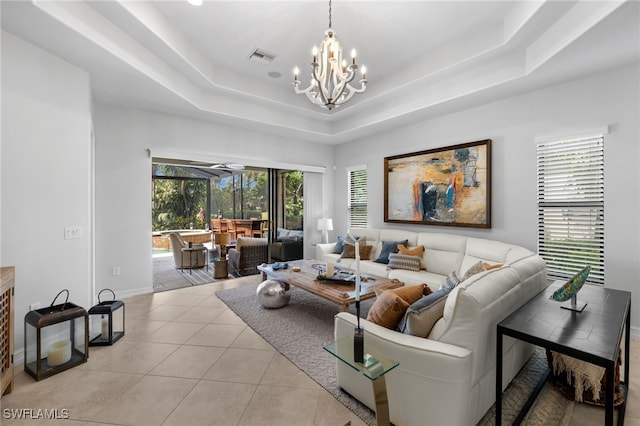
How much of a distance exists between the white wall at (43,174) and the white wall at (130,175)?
49.6 inches

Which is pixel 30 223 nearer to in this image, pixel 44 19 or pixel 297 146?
pixel 44 19

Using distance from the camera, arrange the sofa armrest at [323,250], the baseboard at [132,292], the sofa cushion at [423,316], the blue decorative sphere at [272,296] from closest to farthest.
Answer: the sofa cushion at [423,316], the blue decorative sphere at [272,296], the baseboard at [132,292], the sofa armrest at [323,250]

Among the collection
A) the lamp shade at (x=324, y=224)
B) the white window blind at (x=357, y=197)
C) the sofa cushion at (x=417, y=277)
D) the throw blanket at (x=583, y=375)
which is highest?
the white window blind at (x=357, y=197)

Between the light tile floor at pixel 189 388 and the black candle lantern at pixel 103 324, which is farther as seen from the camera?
the black candle lantern at pixel 103 324

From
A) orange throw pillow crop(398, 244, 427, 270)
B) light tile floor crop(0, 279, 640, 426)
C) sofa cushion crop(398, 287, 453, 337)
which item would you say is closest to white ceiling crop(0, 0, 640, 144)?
orange throw pillow crop(398, 244, 427, 270)

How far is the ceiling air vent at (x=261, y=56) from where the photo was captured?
12.1 feet

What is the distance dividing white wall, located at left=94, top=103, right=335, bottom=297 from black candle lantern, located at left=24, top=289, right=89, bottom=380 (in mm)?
1937

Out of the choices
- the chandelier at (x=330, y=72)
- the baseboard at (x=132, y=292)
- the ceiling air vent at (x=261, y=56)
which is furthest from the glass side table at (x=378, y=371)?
the baseboard at (x=132, y=292)

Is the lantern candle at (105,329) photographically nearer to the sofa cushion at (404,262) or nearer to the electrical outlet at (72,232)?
the electrical outlet at (72,232)

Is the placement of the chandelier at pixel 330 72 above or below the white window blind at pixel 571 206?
above

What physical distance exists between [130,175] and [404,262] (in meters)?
4.41

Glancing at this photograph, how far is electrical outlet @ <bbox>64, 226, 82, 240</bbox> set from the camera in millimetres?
2862

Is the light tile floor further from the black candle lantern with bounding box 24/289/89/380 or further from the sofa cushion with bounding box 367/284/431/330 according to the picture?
the sofa cushion with bounding box 367/284/431/330

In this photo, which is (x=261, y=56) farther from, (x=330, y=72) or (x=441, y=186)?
(x=441, y=186)
